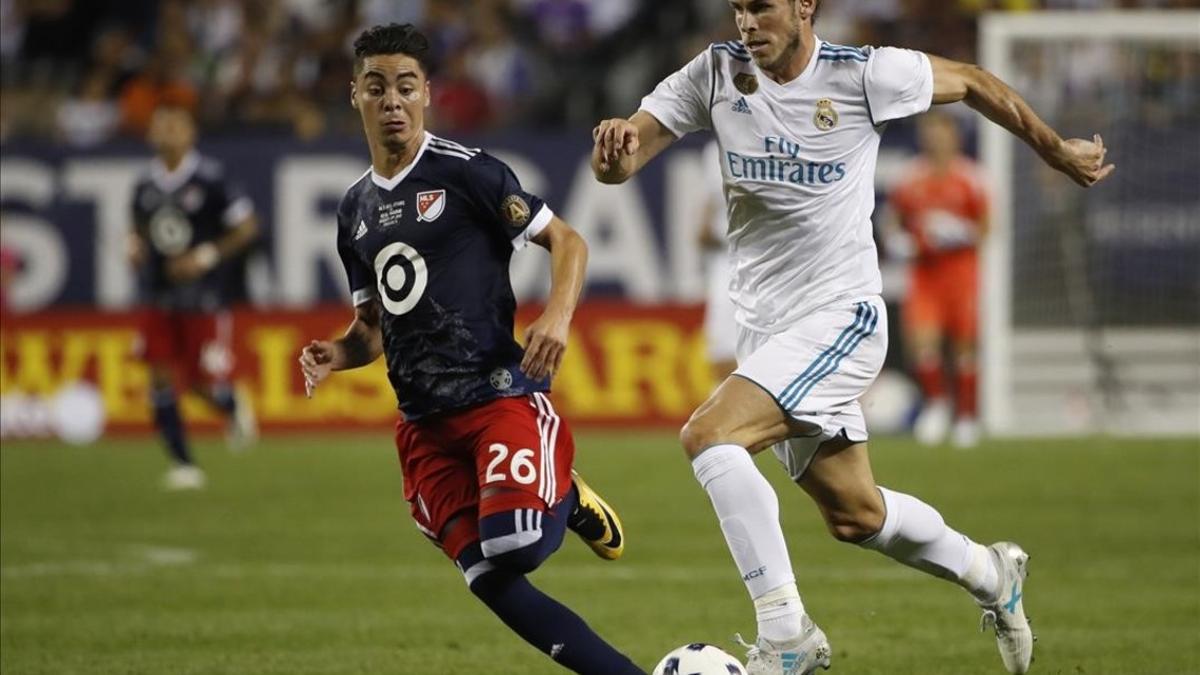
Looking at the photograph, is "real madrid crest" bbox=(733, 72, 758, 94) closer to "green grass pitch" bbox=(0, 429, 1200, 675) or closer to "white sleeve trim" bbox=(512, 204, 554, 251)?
"white sleeve trim" bbox=(512, 204, 554, 251)

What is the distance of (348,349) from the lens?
6.83 metres

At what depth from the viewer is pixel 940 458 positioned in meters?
15.6

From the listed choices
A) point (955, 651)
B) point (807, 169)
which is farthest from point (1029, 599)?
point (807, 169)

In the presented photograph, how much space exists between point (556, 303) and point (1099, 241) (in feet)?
42.5

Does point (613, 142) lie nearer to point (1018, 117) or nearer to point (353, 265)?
point (353, 265)

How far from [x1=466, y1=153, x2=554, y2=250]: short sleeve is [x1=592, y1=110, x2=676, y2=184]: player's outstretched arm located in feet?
0.81

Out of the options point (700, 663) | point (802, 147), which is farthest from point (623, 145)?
point (700, 663)

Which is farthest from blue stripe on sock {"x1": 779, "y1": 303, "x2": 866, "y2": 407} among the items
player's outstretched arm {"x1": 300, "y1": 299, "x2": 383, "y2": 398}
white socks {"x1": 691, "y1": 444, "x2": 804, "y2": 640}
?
player's outstretched arm {"x1": 300, "y1": 299, "x2": 383, "y2": 398}

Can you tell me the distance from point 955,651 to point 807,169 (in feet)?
7.33

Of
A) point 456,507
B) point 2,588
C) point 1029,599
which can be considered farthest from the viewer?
point 2,588

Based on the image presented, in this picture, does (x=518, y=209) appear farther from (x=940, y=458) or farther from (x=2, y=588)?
(x=940, y=458)

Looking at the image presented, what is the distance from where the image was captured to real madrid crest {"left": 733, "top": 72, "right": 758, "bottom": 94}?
676 cm

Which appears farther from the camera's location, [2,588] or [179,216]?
[179,216]

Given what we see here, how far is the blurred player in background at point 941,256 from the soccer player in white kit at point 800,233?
410 inches
